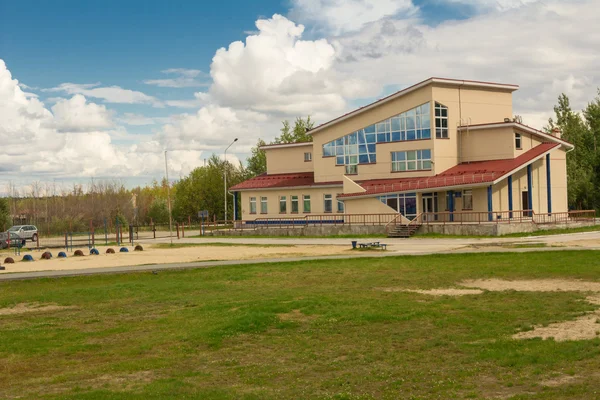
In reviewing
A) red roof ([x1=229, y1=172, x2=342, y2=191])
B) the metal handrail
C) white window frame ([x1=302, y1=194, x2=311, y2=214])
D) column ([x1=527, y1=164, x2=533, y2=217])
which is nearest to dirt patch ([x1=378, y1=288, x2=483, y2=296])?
the metal handrail

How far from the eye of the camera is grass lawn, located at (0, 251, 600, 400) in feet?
36.9

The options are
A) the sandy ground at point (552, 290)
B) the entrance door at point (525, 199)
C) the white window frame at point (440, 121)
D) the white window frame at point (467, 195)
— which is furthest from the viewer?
the white window frame at point (440, 121)

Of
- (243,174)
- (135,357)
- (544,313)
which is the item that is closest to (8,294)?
(135,357)

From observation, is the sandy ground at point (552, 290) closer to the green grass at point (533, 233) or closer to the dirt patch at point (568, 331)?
the dirt patch at point (568, 331)

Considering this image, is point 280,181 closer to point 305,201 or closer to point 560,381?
point 305,201

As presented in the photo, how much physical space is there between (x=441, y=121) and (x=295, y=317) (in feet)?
157

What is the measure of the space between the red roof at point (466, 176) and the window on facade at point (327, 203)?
17.7 feet

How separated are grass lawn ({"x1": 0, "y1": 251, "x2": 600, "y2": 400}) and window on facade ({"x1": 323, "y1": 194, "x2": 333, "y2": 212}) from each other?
43.7 metres

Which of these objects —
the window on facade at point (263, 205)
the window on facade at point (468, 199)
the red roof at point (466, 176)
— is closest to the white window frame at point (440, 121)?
the red roof at point (466, 176)

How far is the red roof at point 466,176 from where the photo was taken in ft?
181

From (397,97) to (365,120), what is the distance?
4.62 metres

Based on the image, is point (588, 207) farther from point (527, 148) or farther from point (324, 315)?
point (324, 315)

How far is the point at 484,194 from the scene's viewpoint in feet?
187

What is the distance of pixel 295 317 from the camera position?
1781 centimetres
